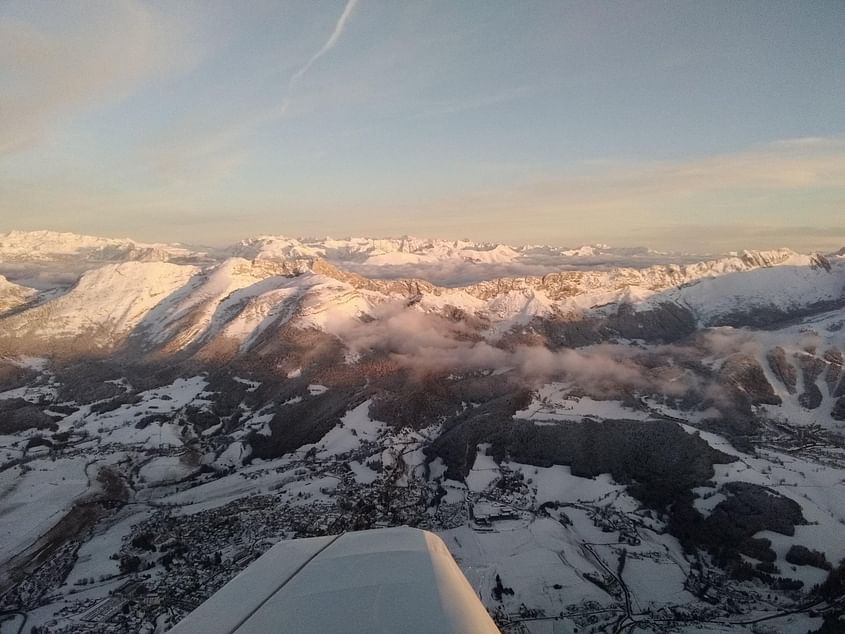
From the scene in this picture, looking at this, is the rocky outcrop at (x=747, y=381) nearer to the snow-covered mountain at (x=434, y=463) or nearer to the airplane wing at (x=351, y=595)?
the snow-covered mountain at (x=434, y=463)

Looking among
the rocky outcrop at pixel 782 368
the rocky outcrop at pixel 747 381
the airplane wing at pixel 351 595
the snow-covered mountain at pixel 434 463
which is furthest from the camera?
the rocky outcrop at pixel 782 368

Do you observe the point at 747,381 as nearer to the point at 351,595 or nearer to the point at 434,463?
the point at 434,463

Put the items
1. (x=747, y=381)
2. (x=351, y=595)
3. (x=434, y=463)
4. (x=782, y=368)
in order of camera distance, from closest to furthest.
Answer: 1. (x=351, y=595)
2. (x=434, y=463)
3. (x=747, y=381)
4. (x=782, y=368)

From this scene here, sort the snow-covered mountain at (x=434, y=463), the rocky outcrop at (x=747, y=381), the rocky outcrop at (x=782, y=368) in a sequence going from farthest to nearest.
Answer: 1. the rocky outcrop at (x=782, y=368)
2. the rocky outcrop at (x=747, y=381)
3. the snow-covered mountain at (x=434, y=463)

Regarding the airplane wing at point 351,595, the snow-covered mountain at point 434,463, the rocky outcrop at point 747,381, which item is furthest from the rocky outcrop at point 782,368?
the airplane wing at point 351,595

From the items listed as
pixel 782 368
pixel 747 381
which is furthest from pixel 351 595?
pixel 782 368

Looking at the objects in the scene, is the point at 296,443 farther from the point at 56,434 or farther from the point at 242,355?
the point at 242,355

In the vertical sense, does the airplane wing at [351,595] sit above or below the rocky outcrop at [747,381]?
above

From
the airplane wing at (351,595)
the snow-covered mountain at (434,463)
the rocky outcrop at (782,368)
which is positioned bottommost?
the snow-covered mountain at (434,463)

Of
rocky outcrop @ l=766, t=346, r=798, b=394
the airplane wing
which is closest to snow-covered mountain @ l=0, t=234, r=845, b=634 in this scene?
rocky outcrop @ l=766, t=346, r=798, b=394

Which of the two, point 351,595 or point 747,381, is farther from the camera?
point 747,381
